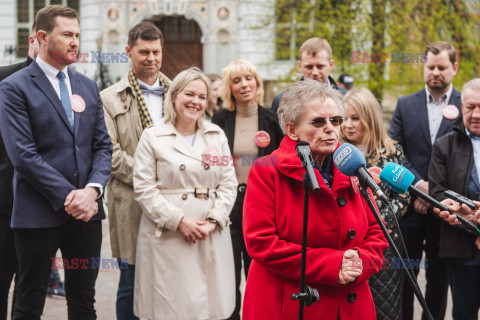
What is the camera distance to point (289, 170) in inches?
107

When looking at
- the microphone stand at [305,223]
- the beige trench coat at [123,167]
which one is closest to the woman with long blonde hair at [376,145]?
the microphone stand at [305,223]

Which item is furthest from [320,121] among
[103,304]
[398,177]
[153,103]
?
[103,304]

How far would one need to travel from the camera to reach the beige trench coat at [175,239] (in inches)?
158

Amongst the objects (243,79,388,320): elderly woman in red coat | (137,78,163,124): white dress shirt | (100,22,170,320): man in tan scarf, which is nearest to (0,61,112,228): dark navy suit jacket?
(100,22,170,320): man in tan scarf

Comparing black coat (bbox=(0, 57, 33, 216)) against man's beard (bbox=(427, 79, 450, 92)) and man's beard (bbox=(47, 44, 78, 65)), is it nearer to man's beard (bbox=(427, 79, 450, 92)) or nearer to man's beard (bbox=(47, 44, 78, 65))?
man's beard (bbox=(47, 44, 78, 65))

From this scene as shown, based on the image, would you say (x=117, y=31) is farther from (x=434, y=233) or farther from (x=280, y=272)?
(x=280, y=272)

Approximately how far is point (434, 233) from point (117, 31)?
1548 cm

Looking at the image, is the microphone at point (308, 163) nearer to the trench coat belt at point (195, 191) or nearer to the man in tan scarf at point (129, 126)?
the trench coat belt at point (195, 191)

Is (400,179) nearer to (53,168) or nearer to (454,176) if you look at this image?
(454,176)

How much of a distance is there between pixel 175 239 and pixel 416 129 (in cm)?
240

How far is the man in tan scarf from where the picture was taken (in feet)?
14.2

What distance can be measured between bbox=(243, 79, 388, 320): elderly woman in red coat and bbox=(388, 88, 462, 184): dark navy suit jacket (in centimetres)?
217

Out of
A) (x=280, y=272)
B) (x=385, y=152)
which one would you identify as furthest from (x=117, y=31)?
(x=280, y=272)

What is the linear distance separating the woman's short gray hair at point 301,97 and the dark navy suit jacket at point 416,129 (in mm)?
2133
